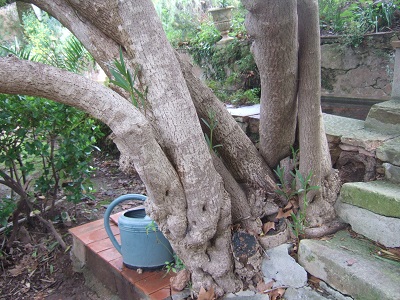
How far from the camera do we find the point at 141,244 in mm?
2455

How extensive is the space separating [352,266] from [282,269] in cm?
39

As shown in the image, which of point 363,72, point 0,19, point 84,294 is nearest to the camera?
point 84,294

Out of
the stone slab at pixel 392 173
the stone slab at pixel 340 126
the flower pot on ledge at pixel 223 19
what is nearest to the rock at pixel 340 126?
the stone slab at pixel 340 126

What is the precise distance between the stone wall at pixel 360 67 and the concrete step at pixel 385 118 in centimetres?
121

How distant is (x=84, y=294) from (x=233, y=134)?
1.58 meters

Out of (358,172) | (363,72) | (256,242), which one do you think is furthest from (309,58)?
(363,72)

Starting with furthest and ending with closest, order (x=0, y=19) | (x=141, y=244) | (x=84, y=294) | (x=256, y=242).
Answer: (x=0, y=19) < (x=84, y=294) < (x=141, y=244) < (x=256, y=242)

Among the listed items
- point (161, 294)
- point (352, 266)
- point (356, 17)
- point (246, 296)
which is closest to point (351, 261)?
point (352, 266)

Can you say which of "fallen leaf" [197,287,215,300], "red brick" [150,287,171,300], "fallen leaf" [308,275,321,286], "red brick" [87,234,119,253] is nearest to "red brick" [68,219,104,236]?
"red brick" [87,234,119,253]

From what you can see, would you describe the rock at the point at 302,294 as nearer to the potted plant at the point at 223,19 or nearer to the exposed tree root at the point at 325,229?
the exposed tree root at the point at 325,229

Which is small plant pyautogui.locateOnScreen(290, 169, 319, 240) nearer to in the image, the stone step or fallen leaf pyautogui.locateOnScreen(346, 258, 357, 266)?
the stone step

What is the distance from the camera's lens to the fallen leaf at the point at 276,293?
215 centimetres

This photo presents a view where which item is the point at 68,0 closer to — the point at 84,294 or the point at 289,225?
the point at 289,225

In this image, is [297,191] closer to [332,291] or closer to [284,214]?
[284,214]
